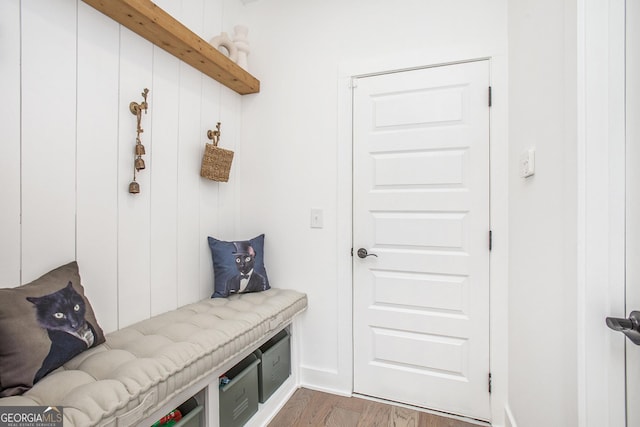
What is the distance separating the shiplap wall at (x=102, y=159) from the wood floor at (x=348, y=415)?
889 millimetres

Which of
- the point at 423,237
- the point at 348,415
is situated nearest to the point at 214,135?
the point at 423,237

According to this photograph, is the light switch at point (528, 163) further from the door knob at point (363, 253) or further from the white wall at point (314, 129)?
the door knob at point (363, 253)

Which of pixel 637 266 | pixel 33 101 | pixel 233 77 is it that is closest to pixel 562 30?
pixel 637 266

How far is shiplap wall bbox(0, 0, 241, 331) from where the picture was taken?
1.08m

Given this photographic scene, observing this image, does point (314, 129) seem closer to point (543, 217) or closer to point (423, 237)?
point (423, 237)

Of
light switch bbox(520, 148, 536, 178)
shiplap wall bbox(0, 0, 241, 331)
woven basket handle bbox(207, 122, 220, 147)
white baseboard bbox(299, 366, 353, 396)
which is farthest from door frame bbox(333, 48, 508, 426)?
shiplap wall bbox(0, 0, 241, 331)

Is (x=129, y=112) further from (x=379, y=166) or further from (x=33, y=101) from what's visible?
(x=379, y=166)

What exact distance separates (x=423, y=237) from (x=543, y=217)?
70 cm

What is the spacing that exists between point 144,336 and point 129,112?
1029mm

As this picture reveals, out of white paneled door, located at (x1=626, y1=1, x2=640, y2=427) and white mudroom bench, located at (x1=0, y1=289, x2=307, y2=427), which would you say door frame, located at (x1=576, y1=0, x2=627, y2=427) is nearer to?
white paneled door, located at (x1=626, y1=1, x2=640, y2=427)

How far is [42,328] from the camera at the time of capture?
3.18 feet

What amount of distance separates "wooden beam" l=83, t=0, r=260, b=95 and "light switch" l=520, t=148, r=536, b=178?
1.70m

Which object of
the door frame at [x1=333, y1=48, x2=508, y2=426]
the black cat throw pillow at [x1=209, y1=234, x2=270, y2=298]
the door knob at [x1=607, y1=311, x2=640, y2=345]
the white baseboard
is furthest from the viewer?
the white baseboard

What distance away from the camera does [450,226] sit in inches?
70.7
